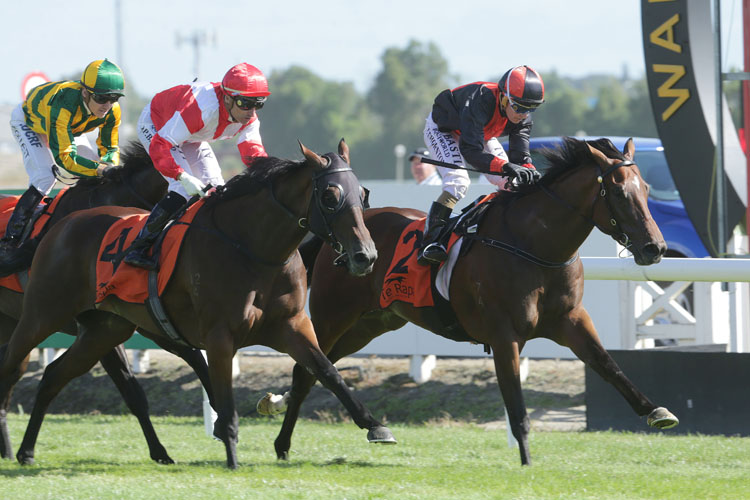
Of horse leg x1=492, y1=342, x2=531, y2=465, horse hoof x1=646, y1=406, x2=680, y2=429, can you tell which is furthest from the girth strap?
horse hoof x1=646, y1=406, x2=680, y2=429

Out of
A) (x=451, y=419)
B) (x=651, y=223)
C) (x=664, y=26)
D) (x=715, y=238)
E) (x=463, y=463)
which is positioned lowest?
(x=451, y=419)

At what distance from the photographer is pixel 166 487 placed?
17.5ft

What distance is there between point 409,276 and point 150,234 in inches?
61.1

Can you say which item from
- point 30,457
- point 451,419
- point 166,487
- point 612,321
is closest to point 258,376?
point 451,419

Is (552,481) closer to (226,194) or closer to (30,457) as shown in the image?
(226,194)

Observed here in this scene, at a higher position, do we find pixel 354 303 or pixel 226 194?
pixel 226 194

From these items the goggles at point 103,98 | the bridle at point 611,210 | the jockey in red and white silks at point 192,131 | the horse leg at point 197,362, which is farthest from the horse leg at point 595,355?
the goggles at point 103,98

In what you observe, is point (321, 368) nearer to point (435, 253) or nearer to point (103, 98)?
point (435, 253)

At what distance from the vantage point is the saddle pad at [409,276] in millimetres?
6672

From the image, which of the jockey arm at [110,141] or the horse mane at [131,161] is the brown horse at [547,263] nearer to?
the horse mane at [131,161]

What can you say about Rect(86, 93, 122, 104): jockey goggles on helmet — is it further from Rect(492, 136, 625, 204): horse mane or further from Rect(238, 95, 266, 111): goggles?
Rect(492, 136, 625, 204): horse mane

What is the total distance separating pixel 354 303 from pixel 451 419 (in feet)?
8.14

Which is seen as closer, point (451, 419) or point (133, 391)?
point (133, 391)

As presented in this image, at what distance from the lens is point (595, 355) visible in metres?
6.07
